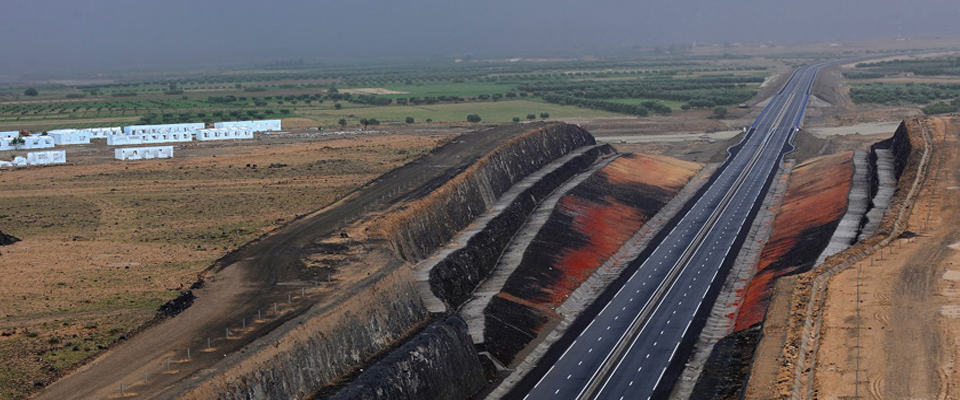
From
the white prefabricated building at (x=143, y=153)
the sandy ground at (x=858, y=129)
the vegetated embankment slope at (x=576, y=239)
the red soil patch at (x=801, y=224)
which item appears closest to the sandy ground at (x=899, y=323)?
the red soil patch at (x=801, y=224)

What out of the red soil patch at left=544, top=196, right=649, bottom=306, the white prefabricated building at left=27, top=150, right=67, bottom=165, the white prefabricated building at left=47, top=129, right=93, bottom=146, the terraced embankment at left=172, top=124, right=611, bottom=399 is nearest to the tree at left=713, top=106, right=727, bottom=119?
the red soil patch at left=544, top=196, right=649, bottom=306

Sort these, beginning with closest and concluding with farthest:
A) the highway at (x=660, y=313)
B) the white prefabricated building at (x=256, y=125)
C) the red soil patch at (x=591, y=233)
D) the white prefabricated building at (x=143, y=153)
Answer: the highway at (x=660, y=313)
the red soil patch at (x=591, y=233)
the white prefabricated building at (x=143, y=153)
the white prefabricated building at (x=256, y=125)

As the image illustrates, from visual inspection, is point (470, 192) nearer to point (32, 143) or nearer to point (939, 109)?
point (32, 143)

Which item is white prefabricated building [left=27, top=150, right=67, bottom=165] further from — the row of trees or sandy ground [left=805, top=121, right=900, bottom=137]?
the row of trees

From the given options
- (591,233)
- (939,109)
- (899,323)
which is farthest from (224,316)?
(939,109)

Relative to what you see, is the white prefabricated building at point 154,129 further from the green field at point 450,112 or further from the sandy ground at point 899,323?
the sandy ground at point 899,323

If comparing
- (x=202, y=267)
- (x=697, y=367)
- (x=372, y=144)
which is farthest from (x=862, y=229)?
(x=372, y=144)
